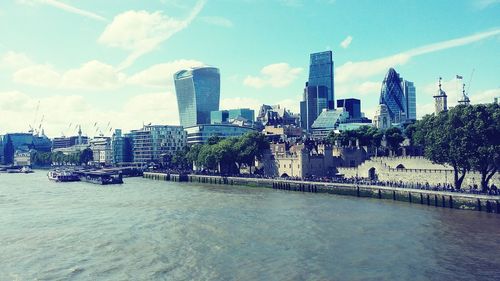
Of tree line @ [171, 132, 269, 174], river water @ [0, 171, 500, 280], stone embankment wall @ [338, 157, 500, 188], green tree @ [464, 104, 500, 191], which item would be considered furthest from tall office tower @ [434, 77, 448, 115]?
river water @ [0, 171, 500, 280]

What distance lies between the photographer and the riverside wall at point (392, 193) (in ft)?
213

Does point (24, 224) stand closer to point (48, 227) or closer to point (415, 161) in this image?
point (48, 227)

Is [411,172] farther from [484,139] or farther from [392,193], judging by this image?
[484,139]

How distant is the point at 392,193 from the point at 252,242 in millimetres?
39214

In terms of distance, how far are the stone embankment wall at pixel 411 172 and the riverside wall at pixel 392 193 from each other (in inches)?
440

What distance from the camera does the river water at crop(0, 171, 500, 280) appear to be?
38.8 meters

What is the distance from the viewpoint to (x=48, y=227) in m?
60.3

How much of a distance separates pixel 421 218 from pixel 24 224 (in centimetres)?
5296

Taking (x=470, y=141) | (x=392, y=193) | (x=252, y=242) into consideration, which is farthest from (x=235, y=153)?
(x=252, y=242)

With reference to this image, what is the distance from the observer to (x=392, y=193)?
262ft

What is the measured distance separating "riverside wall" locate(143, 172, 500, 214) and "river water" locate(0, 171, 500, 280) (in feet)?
7.48

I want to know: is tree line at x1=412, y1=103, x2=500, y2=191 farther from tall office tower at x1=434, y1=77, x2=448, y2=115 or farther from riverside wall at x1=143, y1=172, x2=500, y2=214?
tall office tower at x1=434, y1=77, x2=448, y2=115

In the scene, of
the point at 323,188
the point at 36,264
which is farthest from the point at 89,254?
the point at 323,188

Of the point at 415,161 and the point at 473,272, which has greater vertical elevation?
the point at 415,161
